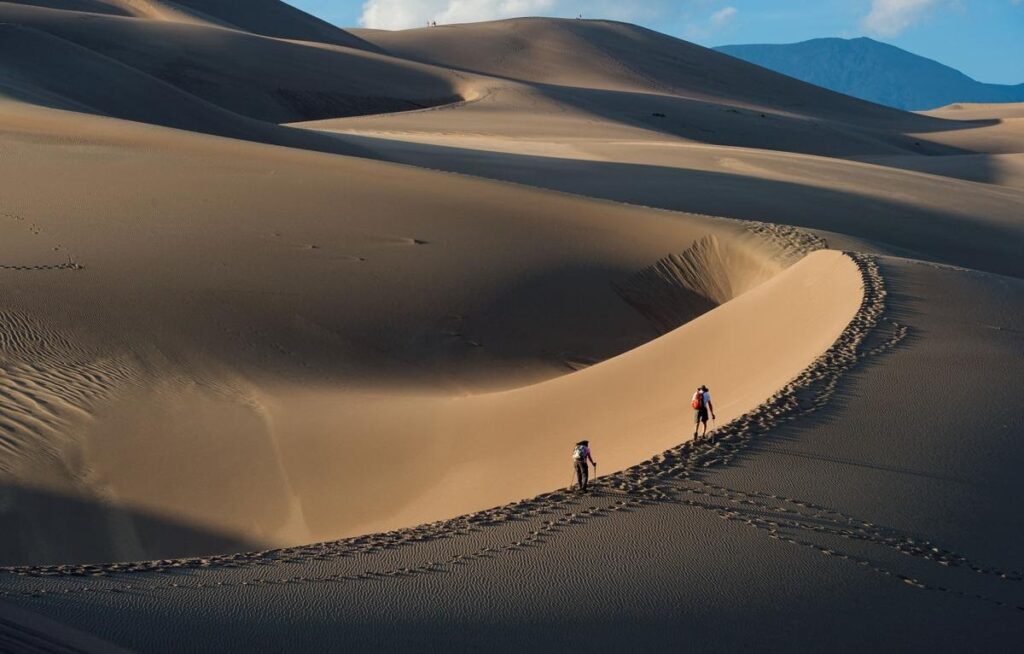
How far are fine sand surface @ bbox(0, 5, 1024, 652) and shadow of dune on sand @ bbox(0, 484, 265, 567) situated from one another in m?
0.03

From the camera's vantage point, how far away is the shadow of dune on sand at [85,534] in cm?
815

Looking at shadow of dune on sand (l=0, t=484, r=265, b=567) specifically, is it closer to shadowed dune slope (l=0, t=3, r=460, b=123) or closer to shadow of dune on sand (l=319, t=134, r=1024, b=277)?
shadow of dune on sand (l=319, t=134, r=1024, b=277)

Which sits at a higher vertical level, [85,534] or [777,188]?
[777,188]

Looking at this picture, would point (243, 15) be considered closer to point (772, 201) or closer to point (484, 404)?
point (772, 201)

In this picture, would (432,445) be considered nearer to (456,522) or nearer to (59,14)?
(456,522)

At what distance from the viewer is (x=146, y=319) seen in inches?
468

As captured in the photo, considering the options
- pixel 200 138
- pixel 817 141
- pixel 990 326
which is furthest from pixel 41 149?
pixel 817 141

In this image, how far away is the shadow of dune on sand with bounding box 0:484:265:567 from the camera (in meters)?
8.15

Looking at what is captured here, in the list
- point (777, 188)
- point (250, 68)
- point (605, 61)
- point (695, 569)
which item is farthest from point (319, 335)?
point (605, 61)

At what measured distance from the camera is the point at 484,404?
10.8m

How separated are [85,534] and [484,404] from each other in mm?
3695

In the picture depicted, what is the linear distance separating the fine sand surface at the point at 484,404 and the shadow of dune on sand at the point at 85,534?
27 millimetres

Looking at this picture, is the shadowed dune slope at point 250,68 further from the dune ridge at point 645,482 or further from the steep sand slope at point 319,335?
the dune ridge at point 645,482

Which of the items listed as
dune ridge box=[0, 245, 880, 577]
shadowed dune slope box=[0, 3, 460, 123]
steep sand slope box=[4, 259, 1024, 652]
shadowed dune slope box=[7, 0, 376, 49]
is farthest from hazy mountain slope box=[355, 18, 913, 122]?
steep sand slope box=[4, 259, 1024, 652]
